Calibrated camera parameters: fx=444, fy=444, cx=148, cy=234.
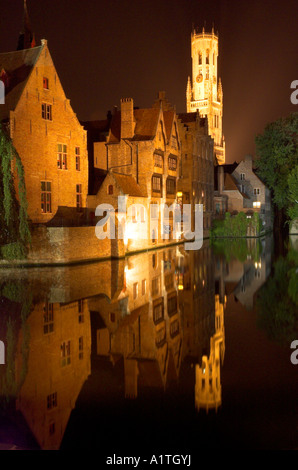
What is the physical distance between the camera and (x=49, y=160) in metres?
32.2

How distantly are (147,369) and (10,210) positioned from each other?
17553mm

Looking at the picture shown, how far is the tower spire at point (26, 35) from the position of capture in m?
47.2

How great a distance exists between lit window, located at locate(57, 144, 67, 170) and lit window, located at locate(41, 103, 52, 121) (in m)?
2.16

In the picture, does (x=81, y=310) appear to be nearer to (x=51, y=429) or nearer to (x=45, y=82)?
(x=51, y=429)

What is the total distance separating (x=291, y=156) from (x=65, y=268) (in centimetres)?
4830

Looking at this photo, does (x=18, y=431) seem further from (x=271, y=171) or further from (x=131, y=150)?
(x=271, y=171)

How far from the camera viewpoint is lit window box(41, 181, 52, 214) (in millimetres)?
31750

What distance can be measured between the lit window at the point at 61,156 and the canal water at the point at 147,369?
1592cm

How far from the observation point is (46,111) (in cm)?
3225

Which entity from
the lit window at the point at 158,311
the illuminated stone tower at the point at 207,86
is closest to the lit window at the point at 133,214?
the lit window at the point at 158,311

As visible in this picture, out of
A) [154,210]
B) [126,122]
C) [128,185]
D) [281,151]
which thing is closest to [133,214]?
[128,185]

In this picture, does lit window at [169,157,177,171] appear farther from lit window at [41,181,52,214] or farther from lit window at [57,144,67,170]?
lit window at [41,181,52,214]

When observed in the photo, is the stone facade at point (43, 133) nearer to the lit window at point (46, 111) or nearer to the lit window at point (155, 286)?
the lit window at point (46, 111)
